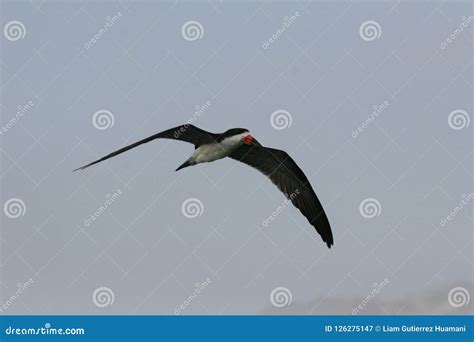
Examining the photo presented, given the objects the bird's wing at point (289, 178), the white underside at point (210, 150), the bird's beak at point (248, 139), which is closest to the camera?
the bird's beak at point (248, 139)

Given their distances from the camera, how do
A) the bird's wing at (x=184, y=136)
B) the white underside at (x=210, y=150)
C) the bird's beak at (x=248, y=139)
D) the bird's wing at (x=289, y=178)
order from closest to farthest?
the bird's wing at (x=184, y=136), the bird's beak at (x=248, y=139), the white underside at (x=210, y=150), the bird's wing at (x=289, y=178)

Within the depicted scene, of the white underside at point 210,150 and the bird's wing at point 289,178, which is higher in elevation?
the bird's wing at point 289,178

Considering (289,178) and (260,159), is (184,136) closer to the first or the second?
(260,159)

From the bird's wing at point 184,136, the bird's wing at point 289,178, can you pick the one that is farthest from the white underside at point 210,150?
the bird's wing at point 289,178

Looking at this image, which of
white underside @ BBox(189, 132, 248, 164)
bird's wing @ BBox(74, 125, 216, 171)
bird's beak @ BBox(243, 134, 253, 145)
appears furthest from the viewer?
white underside @ BBox(189, 132, 248, 164)

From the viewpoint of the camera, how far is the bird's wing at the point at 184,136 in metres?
9.60

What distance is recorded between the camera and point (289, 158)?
462 inches

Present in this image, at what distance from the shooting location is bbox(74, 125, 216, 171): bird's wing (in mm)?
9602

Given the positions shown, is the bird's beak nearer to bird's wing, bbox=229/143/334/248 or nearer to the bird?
the bird

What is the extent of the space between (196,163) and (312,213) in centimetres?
276

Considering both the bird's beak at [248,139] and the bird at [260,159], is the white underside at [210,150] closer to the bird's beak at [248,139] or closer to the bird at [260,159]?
the bird at [260,159]

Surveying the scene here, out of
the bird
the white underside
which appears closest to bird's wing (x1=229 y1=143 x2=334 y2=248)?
the bird

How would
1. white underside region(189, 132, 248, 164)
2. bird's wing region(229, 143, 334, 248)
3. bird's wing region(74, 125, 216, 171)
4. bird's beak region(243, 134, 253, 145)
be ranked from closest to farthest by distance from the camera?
bird's wing region(74, 125, 216, 171), bird's beak region(243, 134, 253, 145), white underside region(189, 132, 248, 164), bird's wing region(229, 143, 334, 248)
